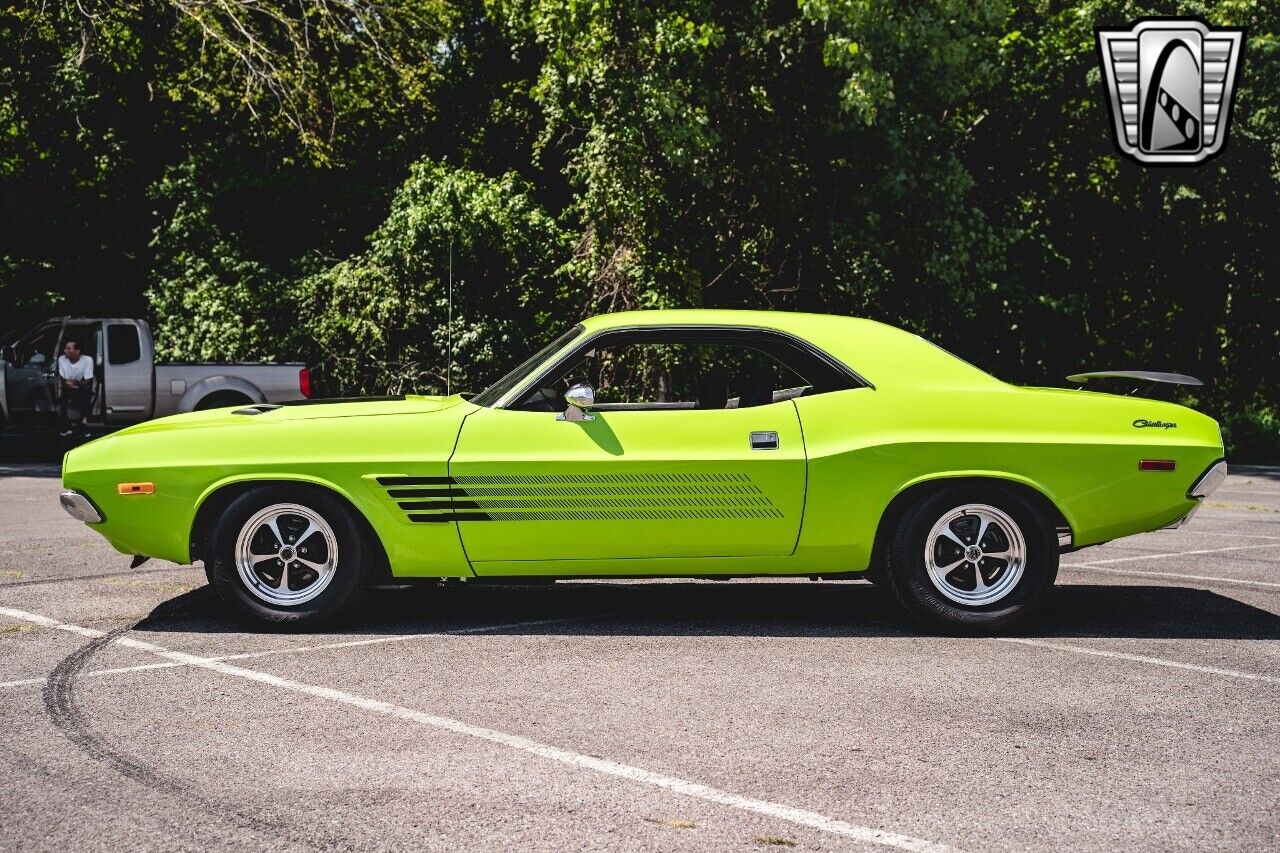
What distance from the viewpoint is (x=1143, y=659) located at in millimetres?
6320

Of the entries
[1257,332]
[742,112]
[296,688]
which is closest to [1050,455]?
[296,688]

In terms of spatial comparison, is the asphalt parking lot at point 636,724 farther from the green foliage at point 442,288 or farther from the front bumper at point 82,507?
the green foliage at point 442,288

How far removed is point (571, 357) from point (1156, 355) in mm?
23022

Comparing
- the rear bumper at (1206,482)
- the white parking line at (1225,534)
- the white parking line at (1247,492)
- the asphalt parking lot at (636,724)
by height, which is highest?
the rear bumper at (1206,482)

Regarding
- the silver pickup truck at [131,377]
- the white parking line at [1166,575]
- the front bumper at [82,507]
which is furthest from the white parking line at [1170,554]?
the silver pickup truck at [131,377]

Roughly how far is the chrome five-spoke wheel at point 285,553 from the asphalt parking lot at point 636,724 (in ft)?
0.76

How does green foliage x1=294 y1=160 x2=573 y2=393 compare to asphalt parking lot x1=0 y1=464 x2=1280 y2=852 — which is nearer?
asphalt parking lot x1=0 y1=464 x2=1280 y2=852

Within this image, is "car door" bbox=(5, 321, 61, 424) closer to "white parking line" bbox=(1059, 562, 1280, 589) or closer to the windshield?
the windshield

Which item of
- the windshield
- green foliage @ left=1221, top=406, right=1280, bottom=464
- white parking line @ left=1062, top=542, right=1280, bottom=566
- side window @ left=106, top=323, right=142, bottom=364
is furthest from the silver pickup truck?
A: green foliage @ left=1221, top=406, right=1280, bottom=464

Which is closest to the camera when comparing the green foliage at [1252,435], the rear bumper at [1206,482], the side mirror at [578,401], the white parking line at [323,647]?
the white parking line at [323,647]

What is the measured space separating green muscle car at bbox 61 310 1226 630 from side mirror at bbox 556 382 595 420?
1 cm

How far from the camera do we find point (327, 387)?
82.4ft

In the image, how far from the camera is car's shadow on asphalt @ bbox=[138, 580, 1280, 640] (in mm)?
6914

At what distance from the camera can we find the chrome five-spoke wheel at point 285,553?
675 centimetres
